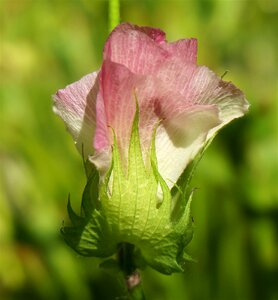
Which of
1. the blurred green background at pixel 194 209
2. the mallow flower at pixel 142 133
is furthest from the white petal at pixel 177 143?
the blurred green background at pixel 194 209

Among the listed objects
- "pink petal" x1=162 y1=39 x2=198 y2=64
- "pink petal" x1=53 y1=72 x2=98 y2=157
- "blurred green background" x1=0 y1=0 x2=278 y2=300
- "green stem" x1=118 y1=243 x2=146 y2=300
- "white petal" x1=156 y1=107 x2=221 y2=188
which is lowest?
"blurred green background" x1=0 y1=0 x2=278 y2=300

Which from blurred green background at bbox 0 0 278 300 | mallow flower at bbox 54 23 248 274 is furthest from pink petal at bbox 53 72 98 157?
blurred green background at bbox 0 0 278 300

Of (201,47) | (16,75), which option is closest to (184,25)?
(201,47)

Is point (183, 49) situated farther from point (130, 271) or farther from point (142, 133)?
point (130, 271)

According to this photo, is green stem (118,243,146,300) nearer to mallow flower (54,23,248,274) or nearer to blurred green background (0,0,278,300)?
mallow flower (54,23,248,274)

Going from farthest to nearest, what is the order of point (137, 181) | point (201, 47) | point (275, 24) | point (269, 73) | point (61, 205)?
point (275, 24), point (269, 73), point (201, 47), point (61, 205), point (137, 181)

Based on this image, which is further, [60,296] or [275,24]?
[275,24]

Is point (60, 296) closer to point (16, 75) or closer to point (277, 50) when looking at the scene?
point (16, 75)
